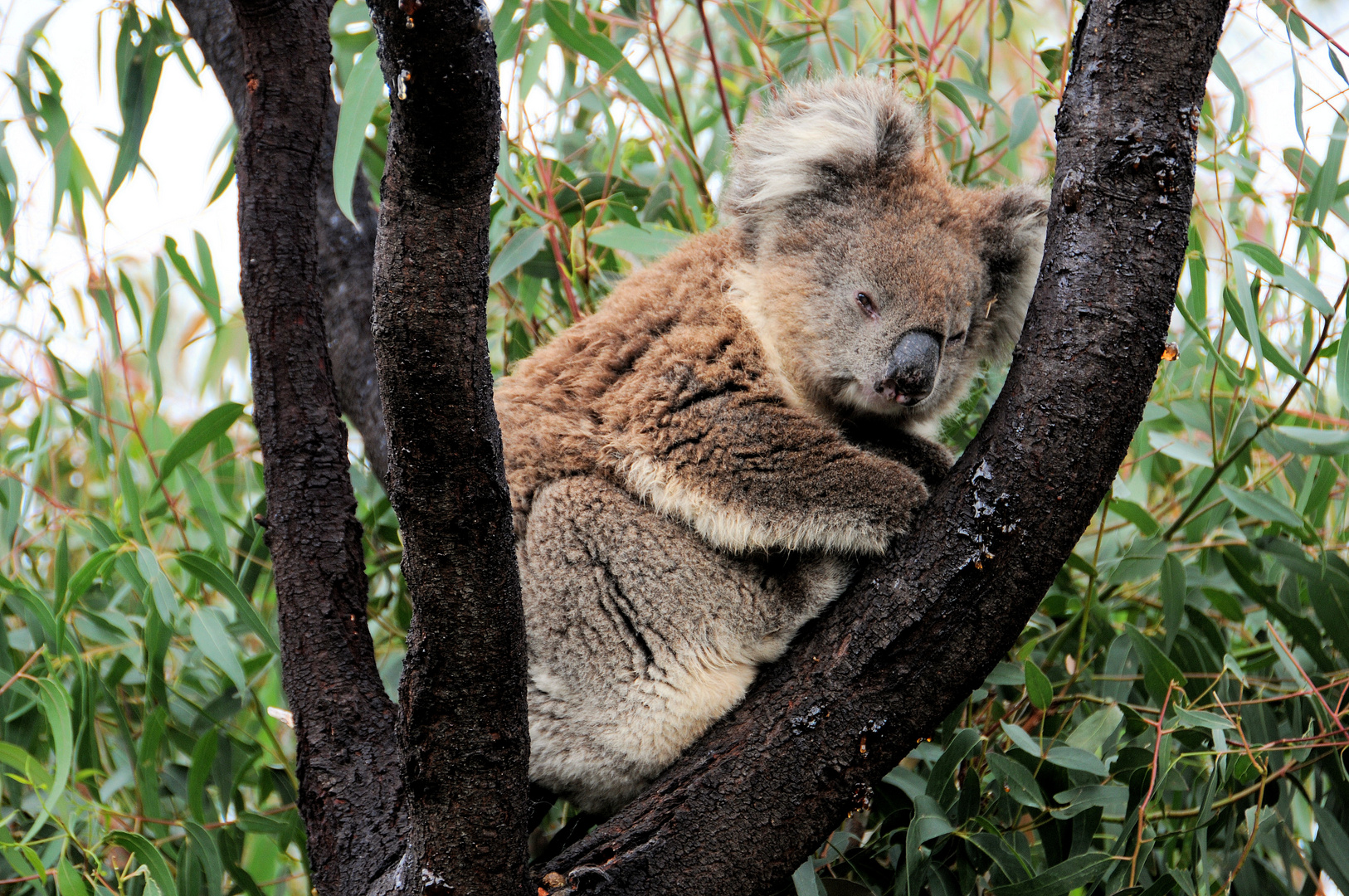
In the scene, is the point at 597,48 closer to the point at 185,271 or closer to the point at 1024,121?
the point at 1024,121

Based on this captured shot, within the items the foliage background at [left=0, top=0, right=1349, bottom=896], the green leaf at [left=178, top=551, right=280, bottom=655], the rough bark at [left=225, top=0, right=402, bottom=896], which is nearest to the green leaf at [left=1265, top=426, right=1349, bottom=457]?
the foliage background at [left=0, top=0, right=1349, bottom=896]

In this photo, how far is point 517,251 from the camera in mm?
2391

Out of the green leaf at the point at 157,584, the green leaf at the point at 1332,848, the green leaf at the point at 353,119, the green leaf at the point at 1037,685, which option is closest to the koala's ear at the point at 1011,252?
the green leaf at the point at 1037,685

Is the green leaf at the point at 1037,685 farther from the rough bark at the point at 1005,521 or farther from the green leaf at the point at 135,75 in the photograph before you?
the green leaf at the point at 135,75

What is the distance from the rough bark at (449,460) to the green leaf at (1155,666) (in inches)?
47.3

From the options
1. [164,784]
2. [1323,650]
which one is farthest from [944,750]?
[164,784]

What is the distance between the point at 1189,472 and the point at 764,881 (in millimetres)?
1977

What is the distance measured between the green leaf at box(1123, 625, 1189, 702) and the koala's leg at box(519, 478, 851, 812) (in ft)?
1.93

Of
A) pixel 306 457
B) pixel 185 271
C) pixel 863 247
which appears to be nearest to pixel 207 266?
pixel 185 271

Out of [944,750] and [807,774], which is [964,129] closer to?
[944,750]

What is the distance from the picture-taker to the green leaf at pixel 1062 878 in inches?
69.8

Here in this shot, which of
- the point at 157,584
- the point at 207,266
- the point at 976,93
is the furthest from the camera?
A: the point at 207,266

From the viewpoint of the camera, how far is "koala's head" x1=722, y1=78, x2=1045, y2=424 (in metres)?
1.99

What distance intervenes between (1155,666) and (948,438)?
2.78 ft
